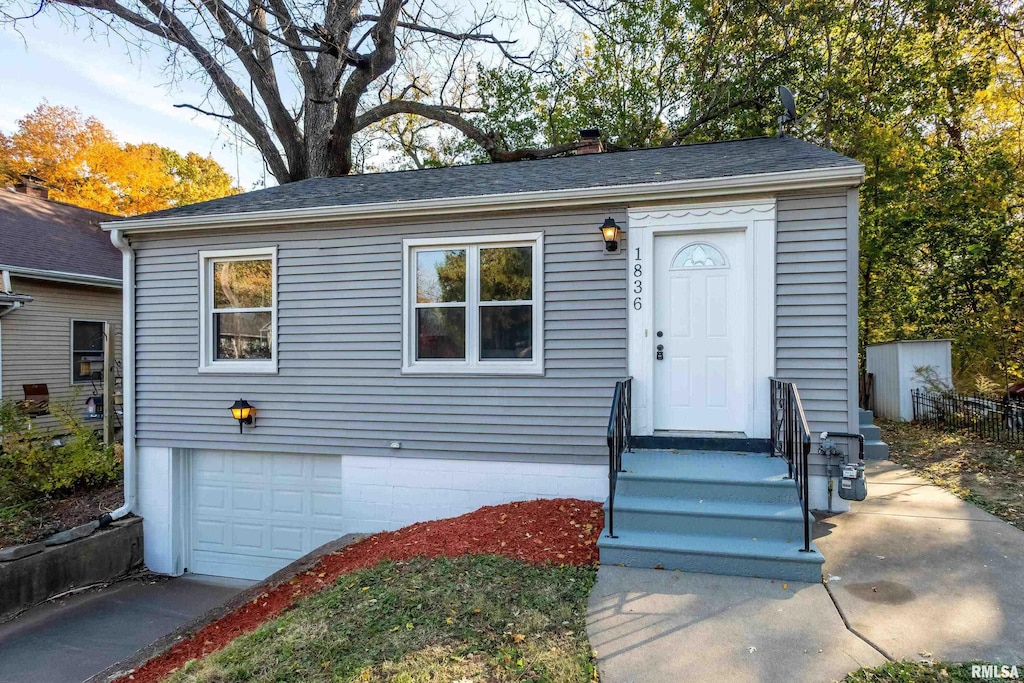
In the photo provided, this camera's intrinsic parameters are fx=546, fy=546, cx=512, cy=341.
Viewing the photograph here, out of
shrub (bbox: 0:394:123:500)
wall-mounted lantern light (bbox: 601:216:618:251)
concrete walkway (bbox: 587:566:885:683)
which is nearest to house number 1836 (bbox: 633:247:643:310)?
wall-mounted lantern light (bbox: 601:216:618:251)

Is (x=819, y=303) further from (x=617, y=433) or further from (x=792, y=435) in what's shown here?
(x=617, y=433)

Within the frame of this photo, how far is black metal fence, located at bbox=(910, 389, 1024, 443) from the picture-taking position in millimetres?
7609

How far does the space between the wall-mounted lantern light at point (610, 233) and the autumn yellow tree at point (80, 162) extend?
65.3 ft

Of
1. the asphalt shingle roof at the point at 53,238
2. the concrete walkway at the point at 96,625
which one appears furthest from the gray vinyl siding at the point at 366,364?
the asphalt shingle roof at the point at 53,238

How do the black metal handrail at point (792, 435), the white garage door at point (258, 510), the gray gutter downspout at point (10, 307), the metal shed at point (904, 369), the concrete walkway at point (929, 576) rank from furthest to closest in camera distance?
1. the metal shed at point (904, 369)
2. the gray gutter downspout at point (10, 307)
3. the white garage door at point (258, 510)
4. the black metal handrail at point (792, 435)
5. the concrete walkway at point (929, 576)

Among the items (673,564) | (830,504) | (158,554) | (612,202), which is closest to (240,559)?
(158,554)

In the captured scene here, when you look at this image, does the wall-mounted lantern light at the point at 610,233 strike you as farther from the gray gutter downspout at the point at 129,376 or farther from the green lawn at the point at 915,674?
the gray gutter downspout at the point at 129,376

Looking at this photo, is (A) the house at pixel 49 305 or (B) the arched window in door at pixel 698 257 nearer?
(B) the arched window in door at pixel 698 257

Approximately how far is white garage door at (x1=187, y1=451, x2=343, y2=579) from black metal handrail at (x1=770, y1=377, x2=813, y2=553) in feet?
15.2

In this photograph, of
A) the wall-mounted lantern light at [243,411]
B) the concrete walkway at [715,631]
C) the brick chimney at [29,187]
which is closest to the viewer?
the concrete walkway at [715,631]

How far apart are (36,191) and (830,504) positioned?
1891 centimetres

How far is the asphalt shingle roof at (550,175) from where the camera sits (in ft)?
17.6

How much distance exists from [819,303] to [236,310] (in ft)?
20.5

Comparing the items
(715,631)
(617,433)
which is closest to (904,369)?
(617,433)
